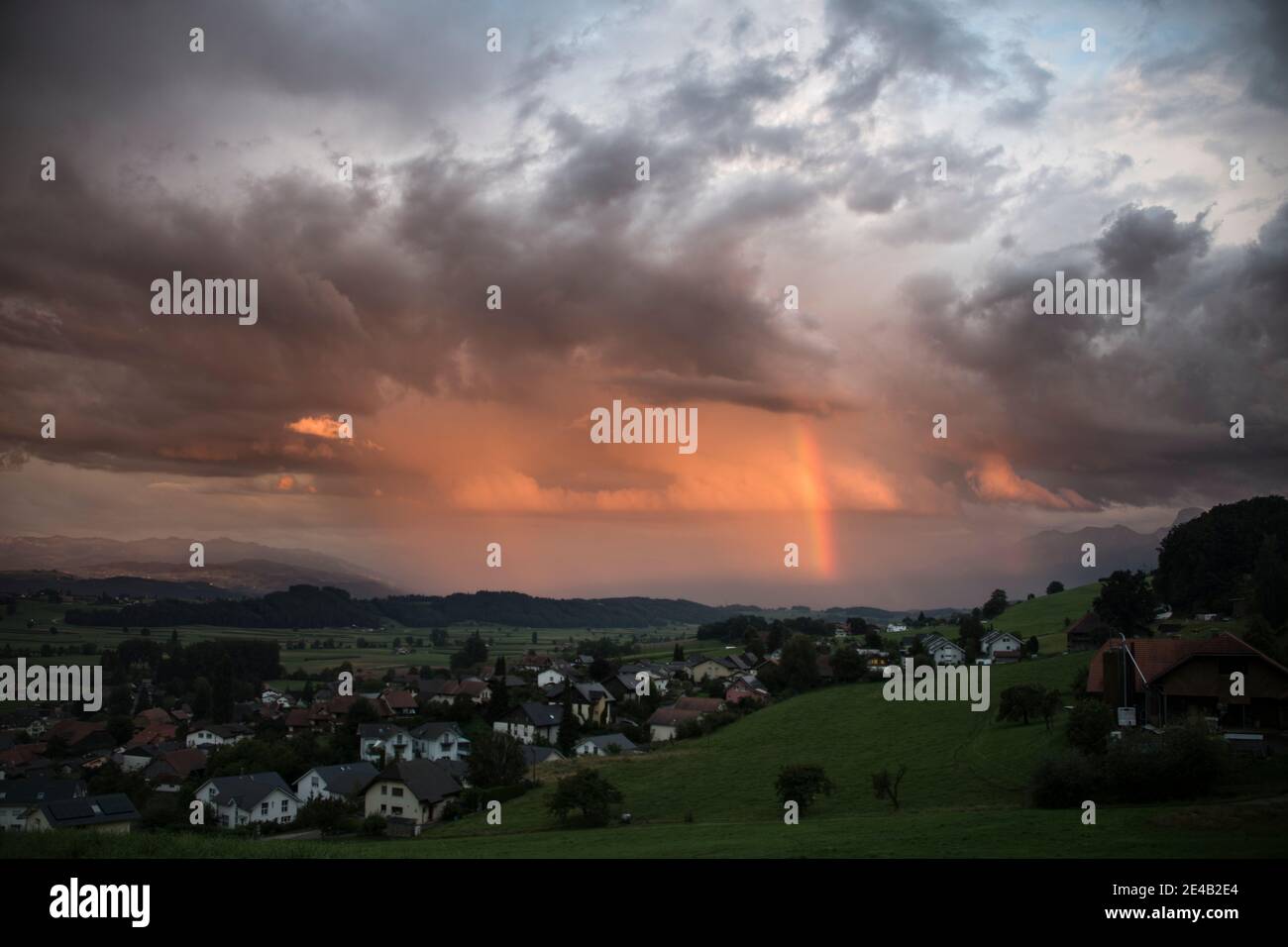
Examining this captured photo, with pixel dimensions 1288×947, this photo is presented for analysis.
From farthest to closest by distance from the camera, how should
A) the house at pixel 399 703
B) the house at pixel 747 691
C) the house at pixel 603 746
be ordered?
the house at pixel 399 703, the house at pixel 747 691, the house at pixel 603 746

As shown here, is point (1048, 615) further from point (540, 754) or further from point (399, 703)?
point (399, 703)

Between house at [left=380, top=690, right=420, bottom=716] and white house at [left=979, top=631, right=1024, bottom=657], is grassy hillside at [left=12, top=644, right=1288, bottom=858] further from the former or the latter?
house at [left=380, top=690, right=420, bottom=716]

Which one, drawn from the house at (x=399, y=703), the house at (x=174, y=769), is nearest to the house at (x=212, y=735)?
the house at (x=174, y=769)

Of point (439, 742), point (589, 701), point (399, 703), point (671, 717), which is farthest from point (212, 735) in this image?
point (671, 717)

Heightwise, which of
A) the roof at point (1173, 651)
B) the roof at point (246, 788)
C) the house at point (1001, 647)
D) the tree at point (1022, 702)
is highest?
the roof at point (1173, 651)

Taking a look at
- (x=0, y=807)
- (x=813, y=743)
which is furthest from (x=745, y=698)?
(x=0, y=807)

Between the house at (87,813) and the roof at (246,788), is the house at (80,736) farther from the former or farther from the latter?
the house at (87,813)

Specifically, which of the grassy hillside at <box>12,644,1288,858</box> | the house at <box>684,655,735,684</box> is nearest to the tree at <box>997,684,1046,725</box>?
the grassy hillside at <box>12,644,1288,858</box>
